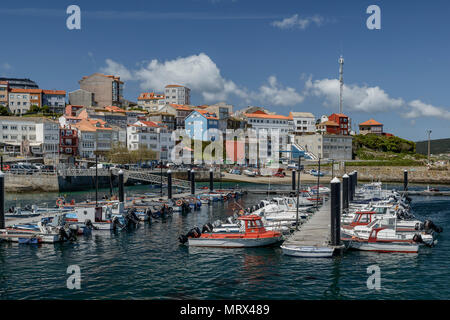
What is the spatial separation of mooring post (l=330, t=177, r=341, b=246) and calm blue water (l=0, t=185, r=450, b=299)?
1365mm

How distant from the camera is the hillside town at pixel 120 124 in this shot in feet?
344

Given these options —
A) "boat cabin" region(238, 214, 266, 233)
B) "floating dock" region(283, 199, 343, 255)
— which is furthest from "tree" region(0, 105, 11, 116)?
"boat cabin" region(238, 214, 266, 233)

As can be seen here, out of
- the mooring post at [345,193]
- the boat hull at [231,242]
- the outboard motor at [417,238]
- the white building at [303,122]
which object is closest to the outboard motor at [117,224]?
the boat hull at [231,242]

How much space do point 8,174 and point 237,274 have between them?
6016 centimetres

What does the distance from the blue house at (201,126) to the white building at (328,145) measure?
25.8 meters

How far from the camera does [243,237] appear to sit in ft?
108

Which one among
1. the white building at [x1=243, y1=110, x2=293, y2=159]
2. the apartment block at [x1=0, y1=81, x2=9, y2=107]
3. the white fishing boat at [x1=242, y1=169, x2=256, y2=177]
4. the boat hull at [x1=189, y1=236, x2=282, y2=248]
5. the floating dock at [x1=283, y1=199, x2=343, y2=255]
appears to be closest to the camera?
the floating dock at [x1=283, y1=199, x2=343, y2=255]

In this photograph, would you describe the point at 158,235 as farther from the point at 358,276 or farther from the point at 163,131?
the point at 163,131

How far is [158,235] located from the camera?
127 ft

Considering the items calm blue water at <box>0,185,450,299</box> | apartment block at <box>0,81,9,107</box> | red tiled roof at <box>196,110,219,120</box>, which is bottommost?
calm blue water at <box>0,185,450,299</box>

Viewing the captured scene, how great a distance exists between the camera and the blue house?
134 meters

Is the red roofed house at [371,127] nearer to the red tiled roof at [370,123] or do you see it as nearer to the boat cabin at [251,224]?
the red tiled roof at [370,123]

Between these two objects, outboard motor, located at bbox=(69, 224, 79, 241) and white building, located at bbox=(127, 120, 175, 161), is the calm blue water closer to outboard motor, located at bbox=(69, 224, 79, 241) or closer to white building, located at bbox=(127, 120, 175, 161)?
outboard motor, located at bbox=(69, 224, 79, 241)

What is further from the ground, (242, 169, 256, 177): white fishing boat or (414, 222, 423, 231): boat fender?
(242, 169, 256, 177): white fishing boat
